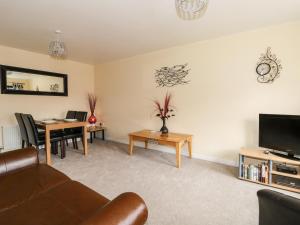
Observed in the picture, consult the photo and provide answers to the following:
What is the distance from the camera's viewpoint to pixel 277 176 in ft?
7.82

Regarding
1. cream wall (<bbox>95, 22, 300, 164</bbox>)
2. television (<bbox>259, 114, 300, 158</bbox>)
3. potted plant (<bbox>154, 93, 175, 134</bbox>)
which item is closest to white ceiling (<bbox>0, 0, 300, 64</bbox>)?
cream wall (<bbox>95, 22, 300, 164</bbox>)

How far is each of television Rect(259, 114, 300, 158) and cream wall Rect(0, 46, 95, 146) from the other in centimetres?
415

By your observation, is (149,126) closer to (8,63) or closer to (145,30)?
(145,30)

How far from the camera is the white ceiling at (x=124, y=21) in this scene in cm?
198

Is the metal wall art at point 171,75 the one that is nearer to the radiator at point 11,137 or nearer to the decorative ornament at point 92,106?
the decorative ornament at point 92,106

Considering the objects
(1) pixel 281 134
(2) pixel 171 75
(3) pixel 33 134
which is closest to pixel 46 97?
(3) pixel 33 134

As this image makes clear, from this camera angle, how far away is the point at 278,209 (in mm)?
849

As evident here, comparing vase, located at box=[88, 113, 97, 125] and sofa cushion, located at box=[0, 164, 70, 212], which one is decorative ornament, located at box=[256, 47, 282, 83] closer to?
sofa cushion, located at box=[0, 164, 70, 212]

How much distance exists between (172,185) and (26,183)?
5.18 ft

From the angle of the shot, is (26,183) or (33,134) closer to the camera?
(26,183)

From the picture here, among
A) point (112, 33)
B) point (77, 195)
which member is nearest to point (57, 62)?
point (112, 33)

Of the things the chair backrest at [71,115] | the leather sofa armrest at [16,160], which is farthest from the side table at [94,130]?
the leather sofa armrest at [16,160]

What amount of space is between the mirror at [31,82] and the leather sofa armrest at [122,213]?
12.1ft

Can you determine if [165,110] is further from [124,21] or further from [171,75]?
[124,21]
